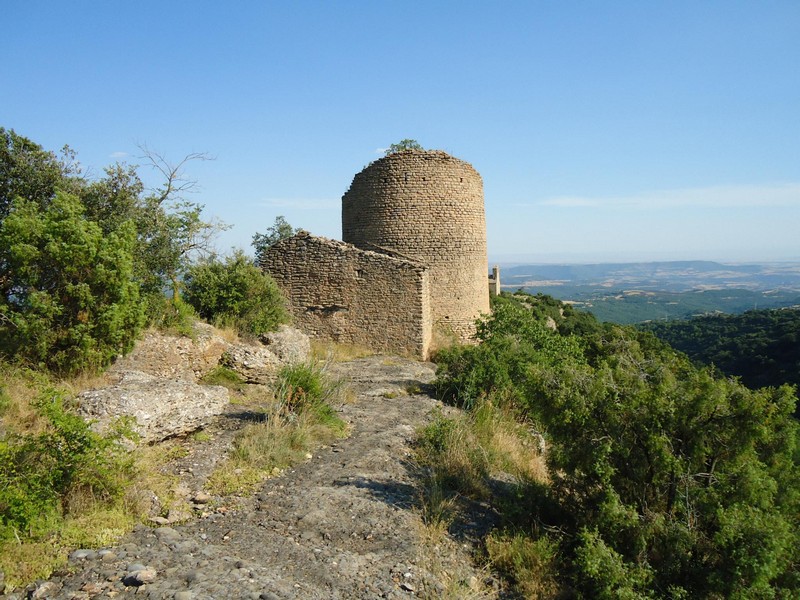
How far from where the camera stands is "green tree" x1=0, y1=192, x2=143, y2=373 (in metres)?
6.56

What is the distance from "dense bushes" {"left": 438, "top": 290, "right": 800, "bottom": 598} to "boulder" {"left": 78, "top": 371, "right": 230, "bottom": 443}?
3853 millimetres

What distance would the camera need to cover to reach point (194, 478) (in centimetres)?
530

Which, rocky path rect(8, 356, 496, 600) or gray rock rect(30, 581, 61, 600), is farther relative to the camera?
rocky path rect(8, 356, 496, 600)

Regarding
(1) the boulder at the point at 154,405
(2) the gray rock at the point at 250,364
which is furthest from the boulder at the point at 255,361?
(1) the boulder at the point at 154,405

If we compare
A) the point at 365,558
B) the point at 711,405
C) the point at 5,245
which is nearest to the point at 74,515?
the point at 365,558

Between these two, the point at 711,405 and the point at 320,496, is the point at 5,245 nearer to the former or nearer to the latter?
the point at 320,496

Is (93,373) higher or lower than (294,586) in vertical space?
higher

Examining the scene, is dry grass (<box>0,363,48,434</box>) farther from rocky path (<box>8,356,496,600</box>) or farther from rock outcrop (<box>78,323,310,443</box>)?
rocky path (<box>8,356,496,600</box>)

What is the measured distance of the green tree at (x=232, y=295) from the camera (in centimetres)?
1075

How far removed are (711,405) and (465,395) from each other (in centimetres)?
450

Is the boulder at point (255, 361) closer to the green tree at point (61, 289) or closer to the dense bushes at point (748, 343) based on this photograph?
the green tree at point (61, 289)

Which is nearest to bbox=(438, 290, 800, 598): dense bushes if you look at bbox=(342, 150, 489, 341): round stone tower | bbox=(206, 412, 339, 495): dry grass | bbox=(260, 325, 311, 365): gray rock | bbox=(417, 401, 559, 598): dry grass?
bbox=(417, 401, 559, 598): dry grass

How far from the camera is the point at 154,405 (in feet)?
19.1

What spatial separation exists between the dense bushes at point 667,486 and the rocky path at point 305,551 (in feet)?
3.75
